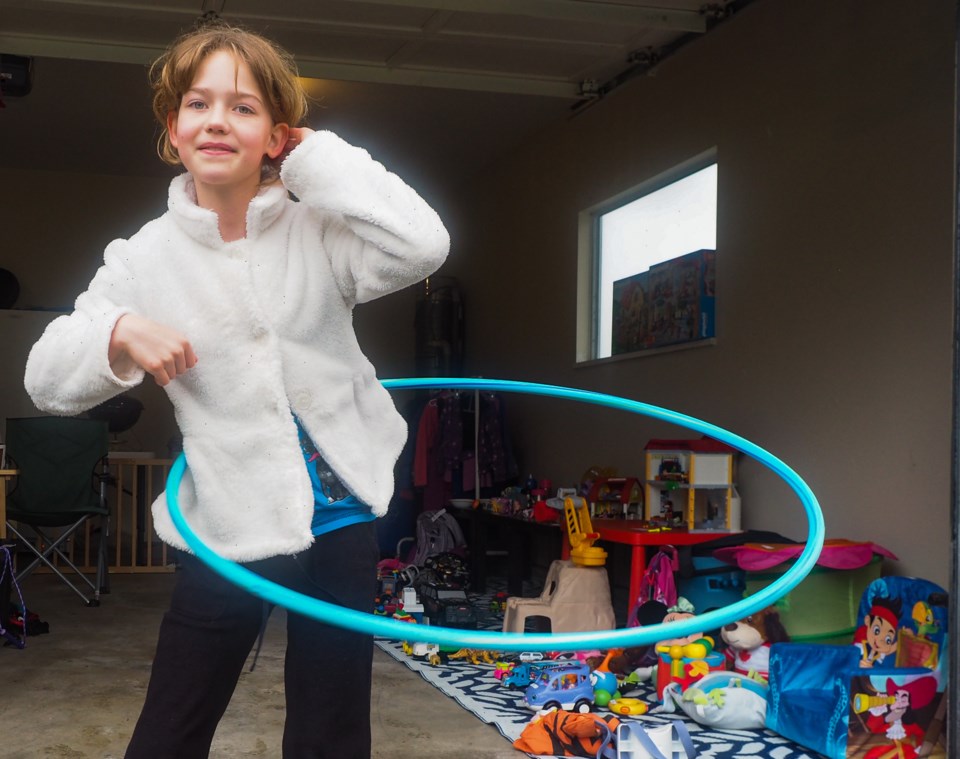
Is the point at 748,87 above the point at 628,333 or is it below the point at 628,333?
above

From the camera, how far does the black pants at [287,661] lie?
132 cm

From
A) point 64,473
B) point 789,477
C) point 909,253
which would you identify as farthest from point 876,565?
point 64,473

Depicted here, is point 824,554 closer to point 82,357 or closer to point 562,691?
point 562,691

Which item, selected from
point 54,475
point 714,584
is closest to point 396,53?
point 54,475

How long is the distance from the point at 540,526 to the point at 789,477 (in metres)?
3.68

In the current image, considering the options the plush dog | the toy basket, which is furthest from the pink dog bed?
the plush dog

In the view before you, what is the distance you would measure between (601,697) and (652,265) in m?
2.71

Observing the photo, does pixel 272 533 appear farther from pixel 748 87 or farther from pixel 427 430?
pixel 427 430

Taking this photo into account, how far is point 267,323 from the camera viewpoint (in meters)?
1.32

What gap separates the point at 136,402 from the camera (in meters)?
8.27

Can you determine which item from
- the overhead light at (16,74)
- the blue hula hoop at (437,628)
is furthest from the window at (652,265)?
the blue hula hoop at (437,628)

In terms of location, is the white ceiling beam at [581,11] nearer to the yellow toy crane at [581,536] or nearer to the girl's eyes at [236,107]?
the yellow toy crane at [581,536]

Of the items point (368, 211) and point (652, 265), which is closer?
point (368, 211)

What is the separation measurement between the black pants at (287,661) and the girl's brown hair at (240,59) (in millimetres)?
547
